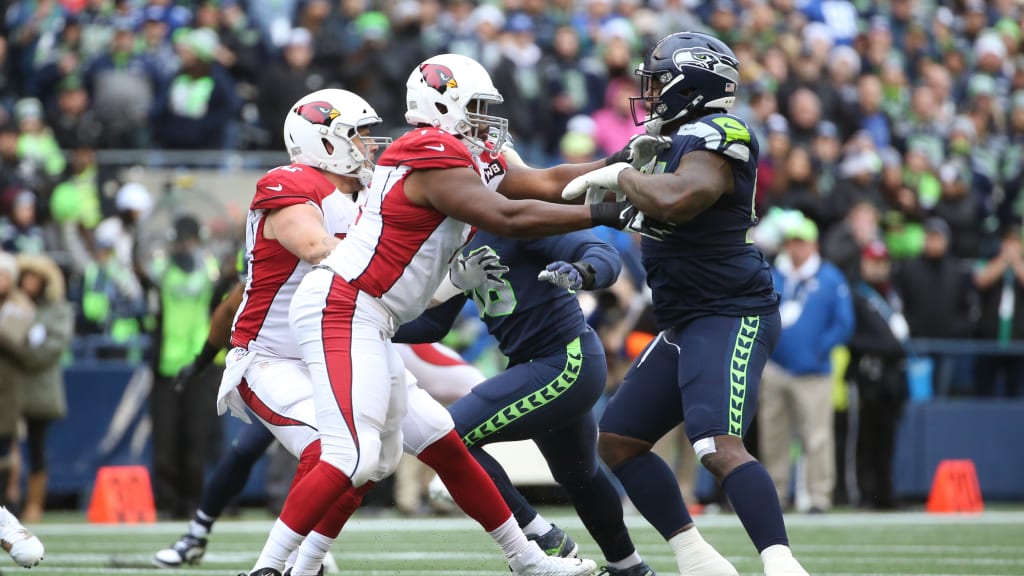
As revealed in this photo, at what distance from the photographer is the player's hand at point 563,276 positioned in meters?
5.64

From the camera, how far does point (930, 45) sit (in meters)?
18.3

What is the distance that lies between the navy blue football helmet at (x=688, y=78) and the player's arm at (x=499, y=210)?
0.59 metres

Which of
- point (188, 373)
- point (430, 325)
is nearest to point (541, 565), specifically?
point (430, 325)

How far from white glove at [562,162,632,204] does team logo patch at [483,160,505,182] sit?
2.05 feet

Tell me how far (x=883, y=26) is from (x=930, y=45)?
0.90 meters

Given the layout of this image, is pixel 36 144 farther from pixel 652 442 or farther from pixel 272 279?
pixel 652 442

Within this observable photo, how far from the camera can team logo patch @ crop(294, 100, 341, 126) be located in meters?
6.14

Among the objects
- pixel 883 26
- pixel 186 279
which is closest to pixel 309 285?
pixel 186 279

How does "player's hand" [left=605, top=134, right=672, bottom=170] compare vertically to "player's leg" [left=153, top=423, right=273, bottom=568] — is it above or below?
above

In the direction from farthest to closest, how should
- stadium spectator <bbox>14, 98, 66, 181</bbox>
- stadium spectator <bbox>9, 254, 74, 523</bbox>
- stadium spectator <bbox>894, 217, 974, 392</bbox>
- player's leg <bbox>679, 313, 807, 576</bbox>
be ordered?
stadium spectator <bbox>894, 217, 974, 392</bbox>, stadium spectator <bbox>14, 98, 66, 181</bbox>, stadium spectator <bbox>9, 254, 74, 523</bbox>, player's leg <bbox>679, 313, 807, 576</bbox>

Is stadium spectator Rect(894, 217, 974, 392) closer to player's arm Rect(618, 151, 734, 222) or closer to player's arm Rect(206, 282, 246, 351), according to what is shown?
player's arm Rect(206, 282, 246, 351)

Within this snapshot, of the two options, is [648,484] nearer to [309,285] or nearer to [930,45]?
[309,285]

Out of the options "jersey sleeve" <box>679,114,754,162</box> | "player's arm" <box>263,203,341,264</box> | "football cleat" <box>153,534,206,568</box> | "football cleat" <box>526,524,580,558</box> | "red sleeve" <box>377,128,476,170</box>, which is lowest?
"football cleat" <box>153,534,206,568</box>

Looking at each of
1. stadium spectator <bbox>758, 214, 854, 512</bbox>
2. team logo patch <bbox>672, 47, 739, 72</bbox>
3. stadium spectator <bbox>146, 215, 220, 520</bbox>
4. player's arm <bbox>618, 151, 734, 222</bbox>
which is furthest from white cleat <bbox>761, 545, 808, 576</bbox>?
stadium spectator <bbox>146, 215, 220, 520</bbox>
